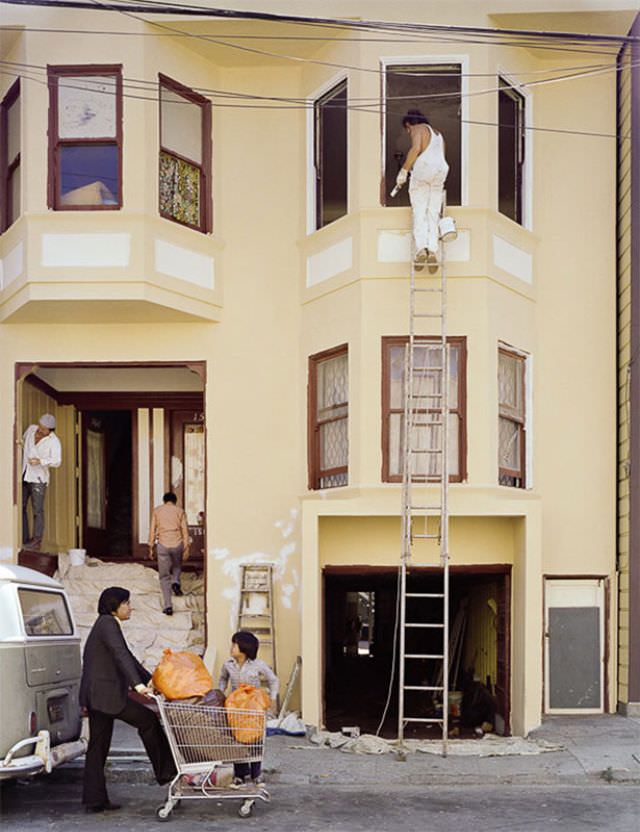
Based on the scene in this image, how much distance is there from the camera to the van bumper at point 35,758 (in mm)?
8969

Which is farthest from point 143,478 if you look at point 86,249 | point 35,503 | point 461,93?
point 461,93

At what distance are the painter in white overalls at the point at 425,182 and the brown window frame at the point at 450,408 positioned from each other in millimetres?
1083

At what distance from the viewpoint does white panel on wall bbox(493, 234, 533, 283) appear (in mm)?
14352

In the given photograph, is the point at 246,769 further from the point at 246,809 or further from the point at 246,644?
the point at 246,644

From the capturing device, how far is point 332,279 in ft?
48.0

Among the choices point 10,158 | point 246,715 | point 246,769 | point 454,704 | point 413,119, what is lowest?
point 454,704

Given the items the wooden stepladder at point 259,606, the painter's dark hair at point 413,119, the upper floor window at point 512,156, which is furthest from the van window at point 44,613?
the upper floor window at point 512,156

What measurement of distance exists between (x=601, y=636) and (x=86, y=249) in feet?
26.8

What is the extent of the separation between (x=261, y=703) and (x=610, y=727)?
5929 millimetres

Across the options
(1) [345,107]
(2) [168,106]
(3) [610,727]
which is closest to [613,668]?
(3) [610,727]

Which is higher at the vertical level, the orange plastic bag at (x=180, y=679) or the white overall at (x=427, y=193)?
the white overall at (x=427, y=193)

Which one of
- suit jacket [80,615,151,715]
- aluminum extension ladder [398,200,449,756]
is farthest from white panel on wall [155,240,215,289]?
suit jacket [80,615,151,715]

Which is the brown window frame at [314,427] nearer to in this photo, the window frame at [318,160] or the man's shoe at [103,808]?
the window frame at [318,160]

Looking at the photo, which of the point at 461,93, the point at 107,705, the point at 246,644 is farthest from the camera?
the point at 461,93
